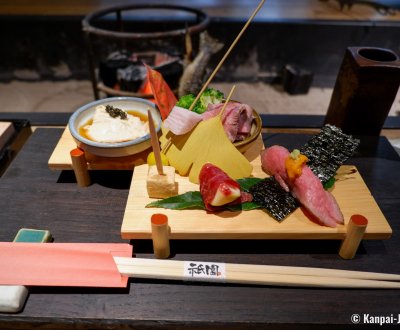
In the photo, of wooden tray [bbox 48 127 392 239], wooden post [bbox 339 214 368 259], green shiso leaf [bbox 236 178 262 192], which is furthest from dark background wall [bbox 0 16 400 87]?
wooden post [bbox 339 214 368 259]

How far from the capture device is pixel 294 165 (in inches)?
61.1

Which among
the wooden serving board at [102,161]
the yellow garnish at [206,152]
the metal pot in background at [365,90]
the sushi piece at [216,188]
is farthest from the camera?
the metal pot in background at [365,90]

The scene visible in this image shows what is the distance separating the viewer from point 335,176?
1.78 metres

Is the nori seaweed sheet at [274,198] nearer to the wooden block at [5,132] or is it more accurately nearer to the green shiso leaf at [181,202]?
the green shiso leaf at [181,202]

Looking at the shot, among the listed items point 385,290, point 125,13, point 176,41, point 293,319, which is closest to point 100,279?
point 293,319

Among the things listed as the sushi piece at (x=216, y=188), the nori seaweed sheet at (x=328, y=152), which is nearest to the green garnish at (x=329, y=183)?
the nori seaweed sheet at (x=328, y=152)

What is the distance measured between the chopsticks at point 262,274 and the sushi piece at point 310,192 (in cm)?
23

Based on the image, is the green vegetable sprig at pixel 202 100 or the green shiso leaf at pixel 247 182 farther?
the green vegetable sprig at pixel 202 100

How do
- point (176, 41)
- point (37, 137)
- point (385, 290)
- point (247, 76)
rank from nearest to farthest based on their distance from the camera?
point (385, 290)
point (37, 137)
point (176, 41)
point (247, 76)

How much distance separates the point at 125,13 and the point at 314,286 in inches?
194

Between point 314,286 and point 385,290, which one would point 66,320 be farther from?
point 385,290

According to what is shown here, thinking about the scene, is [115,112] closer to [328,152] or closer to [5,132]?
[5,132]

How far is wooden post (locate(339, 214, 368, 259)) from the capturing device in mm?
1420

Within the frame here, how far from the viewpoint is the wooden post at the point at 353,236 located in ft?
4.66
